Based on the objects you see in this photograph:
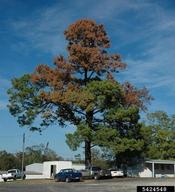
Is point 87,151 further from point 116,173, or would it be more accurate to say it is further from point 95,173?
point 116,173

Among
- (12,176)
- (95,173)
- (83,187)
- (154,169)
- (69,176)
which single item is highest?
(154,169)

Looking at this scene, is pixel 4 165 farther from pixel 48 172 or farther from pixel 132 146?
pixel 132 146

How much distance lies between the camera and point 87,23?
6306cm

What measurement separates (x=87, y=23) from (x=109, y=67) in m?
7.05

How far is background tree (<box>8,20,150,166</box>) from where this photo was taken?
5900 cm

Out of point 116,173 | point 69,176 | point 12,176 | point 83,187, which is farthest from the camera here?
point 12,176

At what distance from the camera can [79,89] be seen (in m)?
61.0

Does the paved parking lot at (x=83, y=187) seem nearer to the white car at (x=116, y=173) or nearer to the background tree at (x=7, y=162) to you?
the white car at (x=116, y=173)

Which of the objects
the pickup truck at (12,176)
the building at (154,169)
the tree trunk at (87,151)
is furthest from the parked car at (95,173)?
the pickup truck at (12,176)

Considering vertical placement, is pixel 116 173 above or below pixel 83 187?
above

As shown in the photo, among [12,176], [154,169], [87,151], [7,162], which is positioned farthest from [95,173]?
[7,162]

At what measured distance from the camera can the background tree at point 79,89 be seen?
5900cm

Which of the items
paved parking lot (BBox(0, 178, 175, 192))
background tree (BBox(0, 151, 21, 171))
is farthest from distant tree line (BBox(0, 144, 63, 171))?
paved parking lot (BBox(0, 178, 175, 192))

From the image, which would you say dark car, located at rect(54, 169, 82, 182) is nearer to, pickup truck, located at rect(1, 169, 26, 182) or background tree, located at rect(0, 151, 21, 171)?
pickup truck, located at rect(1, 169, 26, 182)
